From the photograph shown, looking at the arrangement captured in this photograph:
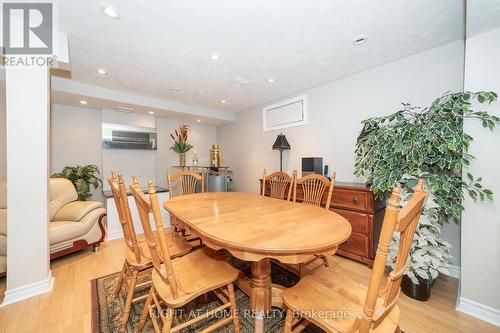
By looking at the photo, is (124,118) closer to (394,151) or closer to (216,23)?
(216,23)

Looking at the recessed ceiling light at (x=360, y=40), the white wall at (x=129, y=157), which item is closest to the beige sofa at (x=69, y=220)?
the white wall at (x=129, y=157)

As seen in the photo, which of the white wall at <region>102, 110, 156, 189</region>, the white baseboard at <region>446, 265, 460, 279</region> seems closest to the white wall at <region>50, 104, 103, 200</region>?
the white wall at <region>102, 110, 156, 189</region>

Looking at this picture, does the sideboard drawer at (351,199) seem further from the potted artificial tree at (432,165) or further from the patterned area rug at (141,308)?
the patterned area rug at (141,308)

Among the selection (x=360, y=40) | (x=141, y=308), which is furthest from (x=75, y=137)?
(x=360, y=40)

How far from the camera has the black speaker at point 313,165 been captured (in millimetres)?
2928

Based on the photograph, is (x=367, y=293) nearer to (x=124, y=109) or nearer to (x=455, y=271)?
(x=455, y=271)

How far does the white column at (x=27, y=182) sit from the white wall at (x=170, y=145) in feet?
8.39

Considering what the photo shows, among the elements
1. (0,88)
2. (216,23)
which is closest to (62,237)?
(0,88)

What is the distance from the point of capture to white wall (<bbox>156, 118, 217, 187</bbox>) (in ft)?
14.3

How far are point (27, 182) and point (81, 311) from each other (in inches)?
45.8

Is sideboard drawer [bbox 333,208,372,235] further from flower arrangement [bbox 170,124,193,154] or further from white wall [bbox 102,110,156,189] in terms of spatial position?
white wall [bbox 102,110,156,189]

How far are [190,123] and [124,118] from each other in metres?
1.38

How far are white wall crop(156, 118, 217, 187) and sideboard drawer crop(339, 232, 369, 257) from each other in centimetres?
353

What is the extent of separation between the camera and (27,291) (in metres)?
1.71
